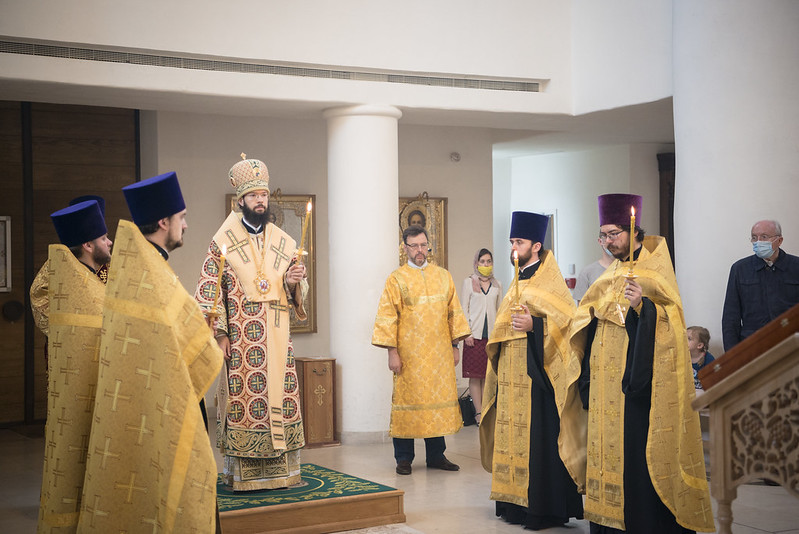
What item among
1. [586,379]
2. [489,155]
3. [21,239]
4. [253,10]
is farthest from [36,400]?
[586,379]

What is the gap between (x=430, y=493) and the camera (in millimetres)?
6578

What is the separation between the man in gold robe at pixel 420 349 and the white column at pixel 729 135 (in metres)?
2.02

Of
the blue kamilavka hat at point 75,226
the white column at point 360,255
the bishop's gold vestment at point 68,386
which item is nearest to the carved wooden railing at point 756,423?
the bishop's gold vestment at point 68,386

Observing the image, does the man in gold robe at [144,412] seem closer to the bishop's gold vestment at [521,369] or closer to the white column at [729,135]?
the bishop's gold vestment at [521,369]

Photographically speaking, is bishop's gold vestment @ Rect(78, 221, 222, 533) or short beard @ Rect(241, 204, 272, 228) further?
short beard @ Rect(241, 204, 272, 228)

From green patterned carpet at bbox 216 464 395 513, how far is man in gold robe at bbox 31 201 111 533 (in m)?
1.50

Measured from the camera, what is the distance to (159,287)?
3.48 meters

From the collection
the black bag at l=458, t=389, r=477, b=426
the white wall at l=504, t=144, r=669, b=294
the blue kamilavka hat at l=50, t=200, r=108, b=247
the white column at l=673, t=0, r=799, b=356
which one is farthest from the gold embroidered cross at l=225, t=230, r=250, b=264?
the white wall at l=504, t=144, r=669, b=294

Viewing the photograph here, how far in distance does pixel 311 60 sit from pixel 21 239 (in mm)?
3666

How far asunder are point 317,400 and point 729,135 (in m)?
4.10

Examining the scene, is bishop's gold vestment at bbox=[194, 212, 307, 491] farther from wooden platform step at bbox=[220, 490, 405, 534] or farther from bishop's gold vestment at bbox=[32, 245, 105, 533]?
bishop's gold vestment at bbox=[32, 245, 105, 533]

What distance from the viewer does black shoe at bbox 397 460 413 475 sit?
7.25 metres

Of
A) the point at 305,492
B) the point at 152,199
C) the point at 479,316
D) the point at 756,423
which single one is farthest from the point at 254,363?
the point at 479,316

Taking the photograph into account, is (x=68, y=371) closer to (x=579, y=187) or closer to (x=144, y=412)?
(x=144, y=412)
